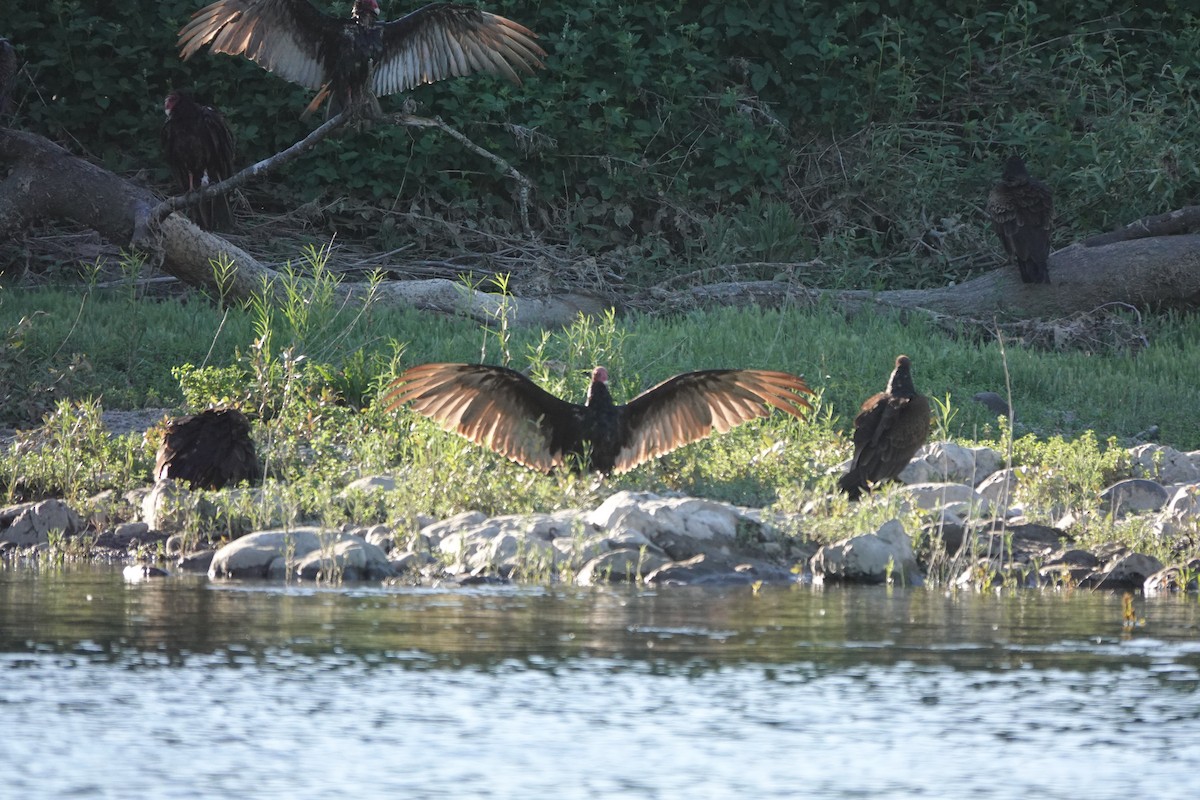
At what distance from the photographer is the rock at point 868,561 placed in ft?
22.8

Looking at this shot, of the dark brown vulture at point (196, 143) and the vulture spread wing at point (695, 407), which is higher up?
the dark brown vulture at point (196, 143)

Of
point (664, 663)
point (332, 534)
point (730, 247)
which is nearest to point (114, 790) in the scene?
point (664, 663)

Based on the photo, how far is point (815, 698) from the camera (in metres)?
4.65

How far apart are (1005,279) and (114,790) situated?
1014cm

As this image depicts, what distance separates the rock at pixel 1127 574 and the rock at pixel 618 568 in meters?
1.66

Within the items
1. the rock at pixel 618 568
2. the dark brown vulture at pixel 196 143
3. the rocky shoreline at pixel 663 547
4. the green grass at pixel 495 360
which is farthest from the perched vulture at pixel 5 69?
the rock at pixel 618 568

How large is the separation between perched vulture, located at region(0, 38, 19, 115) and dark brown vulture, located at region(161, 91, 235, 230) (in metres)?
1.26

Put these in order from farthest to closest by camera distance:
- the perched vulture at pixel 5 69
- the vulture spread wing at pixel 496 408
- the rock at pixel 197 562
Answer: the perched vulture at pixel 5 69 < the vulture spread wing at pixel 496 408 < the rock at pixel 197 562

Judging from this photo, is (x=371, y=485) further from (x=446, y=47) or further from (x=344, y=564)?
(x=446, y=47)

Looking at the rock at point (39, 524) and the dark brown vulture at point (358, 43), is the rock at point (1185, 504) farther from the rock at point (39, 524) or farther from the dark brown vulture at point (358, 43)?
the dark brown vulture at point (358, 43)

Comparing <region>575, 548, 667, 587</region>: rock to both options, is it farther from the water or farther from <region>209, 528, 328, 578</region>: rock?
<region>209, 528, 328, 578</region>: rock

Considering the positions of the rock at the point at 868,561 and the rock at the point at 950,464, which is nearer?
the rock at the point at 868,561

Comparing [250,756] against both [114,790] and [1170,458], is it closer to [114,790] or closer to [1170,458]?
[114,790]

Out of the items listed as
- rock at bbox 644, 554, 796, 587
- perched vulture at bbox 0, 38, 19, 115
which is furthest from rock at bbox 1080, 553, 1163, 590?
perched vulture at bbox 0, 38, 19, 115
